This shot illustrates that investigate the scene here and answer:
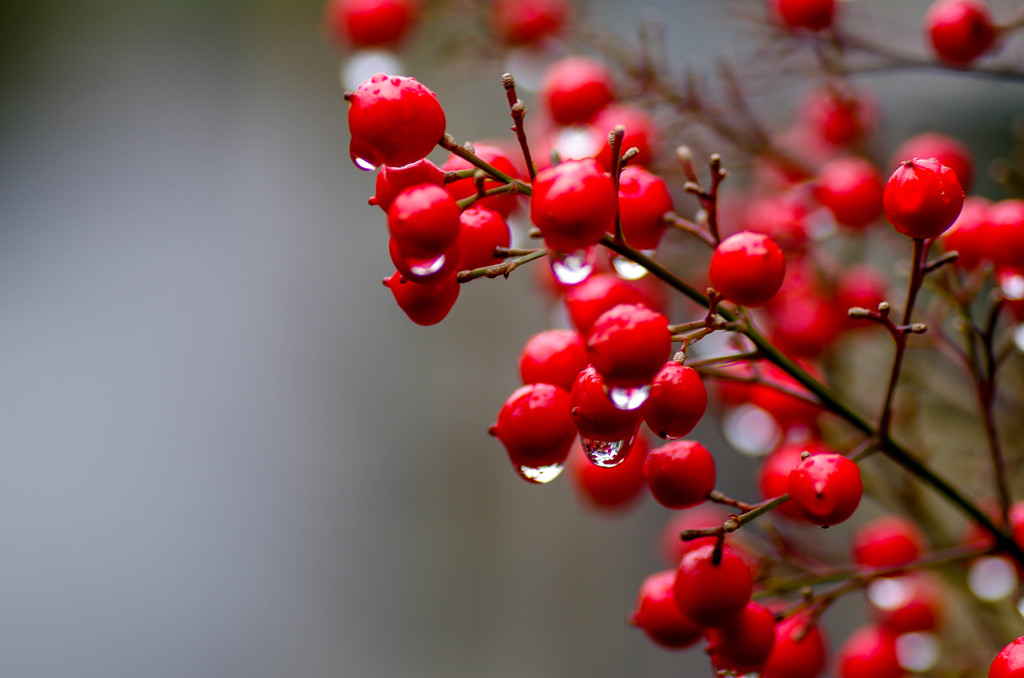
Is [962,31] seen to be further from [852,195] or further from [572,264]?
[572,264]

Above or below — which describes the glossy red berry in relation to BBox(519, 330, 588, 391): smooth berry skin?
above

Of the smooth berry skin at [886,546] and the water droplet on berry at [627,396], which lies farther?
the smooth berry skin at [886,546]

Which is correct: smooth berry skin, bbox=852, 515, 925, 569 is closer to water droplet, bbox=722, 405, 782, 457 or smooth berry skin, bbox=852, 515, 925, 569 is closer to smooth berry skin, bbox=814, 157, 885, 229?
water droplet, bbox=722, 405, 782, 457

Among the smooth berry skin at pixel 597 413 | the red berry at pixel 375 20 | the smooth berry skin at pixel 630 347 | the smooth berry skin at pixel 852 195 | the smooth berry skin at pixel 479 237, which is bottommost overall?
the smooth berry skin at pixel 597 413

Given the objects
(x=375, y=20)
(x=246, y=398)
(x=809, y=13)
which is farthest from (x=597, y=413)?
(x=246, y=398)

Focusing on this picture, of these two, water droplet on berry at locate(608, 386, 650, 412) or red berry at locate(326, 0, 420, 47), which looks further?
red berry at locate(326, 0, 420, 47)

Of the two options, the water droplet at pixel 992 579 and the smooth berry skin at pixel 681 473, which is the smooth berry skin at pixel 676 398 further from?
the water droplet at pixel 992 579

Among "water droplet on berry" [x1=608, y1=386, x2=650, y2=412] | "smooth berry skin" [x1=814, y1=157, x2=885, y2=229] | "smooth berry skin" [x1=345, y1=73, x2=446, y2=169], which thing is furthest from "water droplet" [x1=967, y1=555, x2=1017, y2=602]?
"smooth berry skin" [x1=345, y1=73, x2=446, y2=169]

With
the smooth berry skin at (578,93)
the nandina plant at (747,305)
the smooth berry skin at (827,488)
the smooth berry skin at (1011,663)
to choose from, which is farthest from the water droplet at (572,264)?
the smooth berry skin at (578,93)
